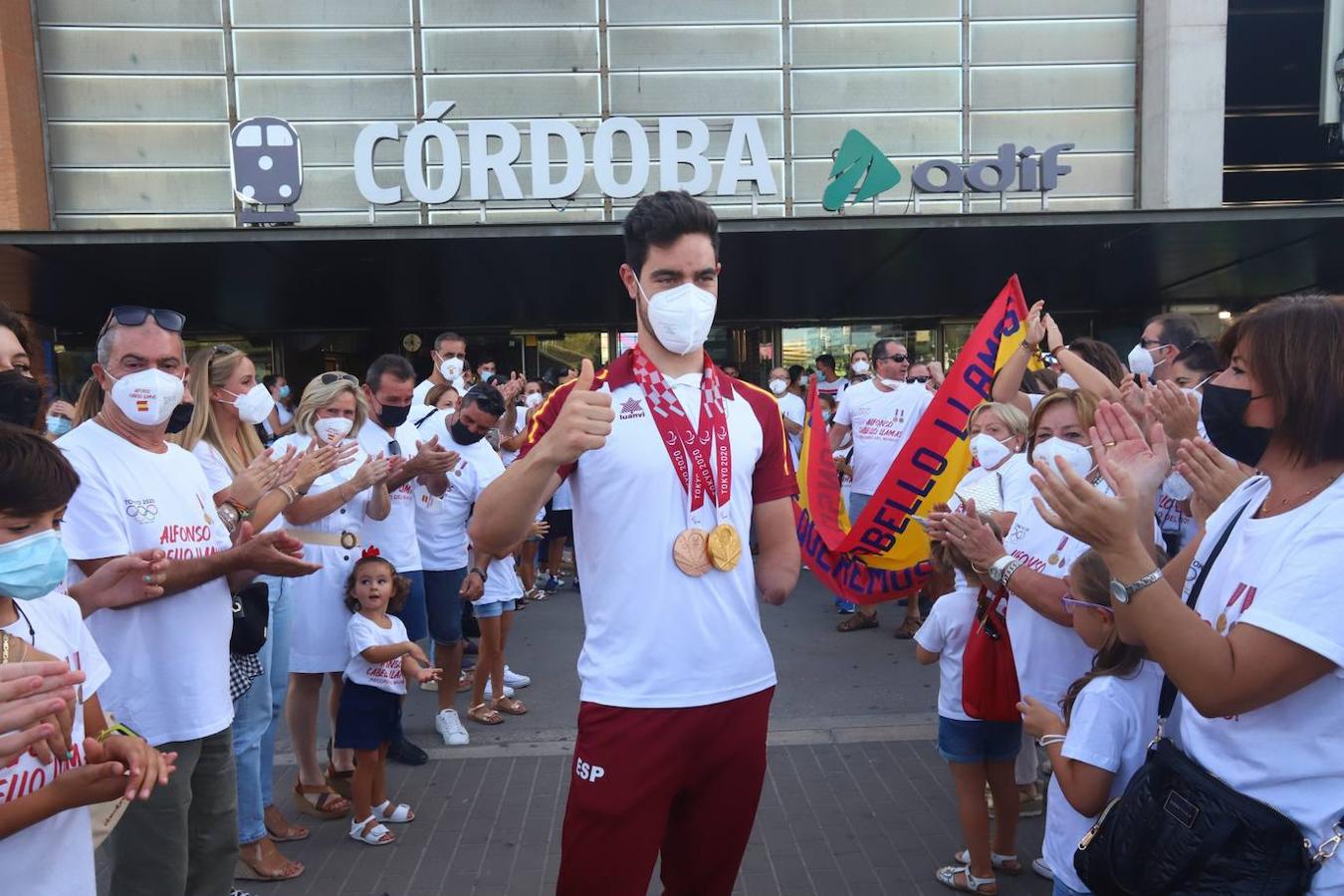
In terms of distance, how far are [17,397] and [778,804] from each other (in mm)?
3706

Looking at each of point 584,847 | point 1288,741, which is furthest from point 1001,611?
point 584,847

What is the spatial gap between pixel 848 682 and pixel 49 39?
1765 centimetres

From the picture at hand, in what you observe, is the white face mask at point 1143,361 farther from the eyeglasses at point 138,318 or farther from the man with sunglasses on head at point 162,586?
the eyeglasses at point 138,318

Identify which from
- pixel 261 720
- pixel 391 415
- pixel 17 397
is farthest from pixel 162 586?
pixel 391 415

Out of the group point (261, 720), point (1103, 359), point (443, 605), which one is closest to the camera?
point (261, 720)

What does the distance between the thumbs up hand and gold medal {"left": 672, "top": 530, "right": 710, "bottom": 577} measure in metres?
0.39

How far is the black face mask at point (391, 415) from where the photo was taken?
502cm

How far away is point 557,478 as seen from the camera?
2.22 metres

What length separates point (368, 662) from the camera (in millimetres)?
4344

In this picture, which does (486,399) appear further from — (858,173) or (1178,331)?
(858,173)

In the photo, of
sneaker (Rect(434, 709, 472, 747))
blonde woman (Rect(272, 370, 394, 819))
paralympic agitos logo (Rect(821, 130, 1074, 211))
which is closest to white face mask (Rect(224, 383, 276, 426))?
blonde woman (Rect(272, 370, 394, 819))

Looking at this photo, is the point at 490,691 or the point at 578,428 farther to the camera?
the point at 490,691

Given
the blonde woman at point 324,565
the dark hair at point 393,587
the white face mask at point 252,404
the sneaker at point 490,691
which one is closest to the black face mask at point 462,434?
the blonde woman at point 324,565

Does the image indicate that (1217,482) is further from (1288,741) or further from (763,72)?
(763,72)
